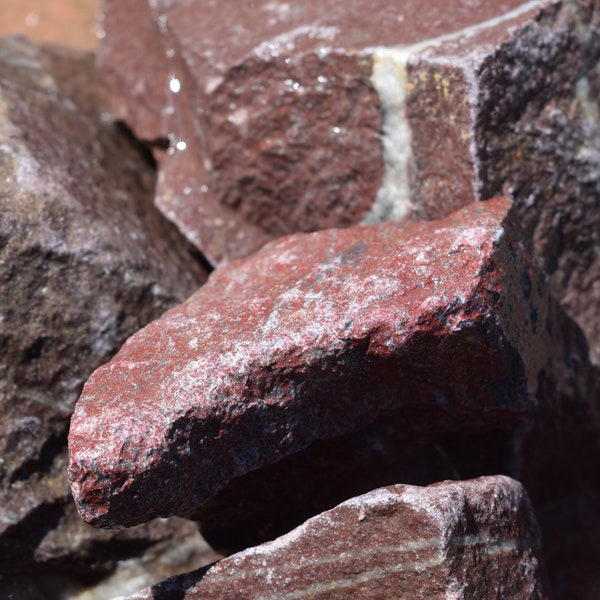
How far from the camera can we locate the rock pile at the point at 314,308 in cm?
182

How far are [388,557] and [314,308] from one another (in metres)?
0.54

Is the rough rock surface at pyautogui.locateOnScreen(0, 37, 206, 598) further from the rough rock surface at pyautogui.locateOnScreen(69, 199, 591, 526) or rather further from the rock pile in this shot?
the rough rock surface at pyautogui.locateOnScreen(69, 199, 591, 526)

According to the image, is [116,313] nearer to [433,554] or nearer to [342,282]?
[342,282]

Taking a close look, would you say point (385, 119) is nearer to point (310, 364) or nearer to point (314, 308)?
point (314, 308)

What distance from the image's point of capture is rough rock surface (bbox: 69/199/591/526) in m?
1.77

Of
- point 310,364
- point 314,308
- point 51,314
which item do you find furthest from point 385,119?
point 51,314

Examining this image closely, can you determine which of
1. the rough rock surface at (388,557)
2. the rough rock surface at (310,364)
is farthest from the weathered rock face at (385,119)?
the rough rock surface at (388,557)

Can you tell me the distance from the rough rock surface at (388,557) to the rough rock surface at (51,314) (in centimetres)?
45

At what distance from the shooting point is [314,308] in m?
1.88

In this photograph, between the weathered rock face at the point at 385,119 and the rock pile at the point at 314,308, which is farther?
the weathered rock face at the point at 385,119

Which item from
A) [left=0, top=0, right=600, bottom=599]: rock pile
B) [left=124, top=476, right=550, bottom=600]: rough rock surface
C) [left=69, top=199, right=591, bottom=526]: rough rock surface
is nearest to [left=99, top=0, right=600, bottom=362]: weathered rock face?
[left=0, top=0, right=600, bottom=599]: rock pile

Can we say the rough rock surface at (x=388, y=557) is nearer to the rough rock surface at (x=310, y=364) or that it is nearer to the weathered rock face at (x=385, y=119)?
the rough rock surface at (x=310, y=364)

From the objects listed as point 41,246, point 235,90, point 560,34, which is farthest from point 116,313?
point 560,34

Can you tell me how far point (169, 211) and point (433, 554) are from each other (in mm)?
1439
